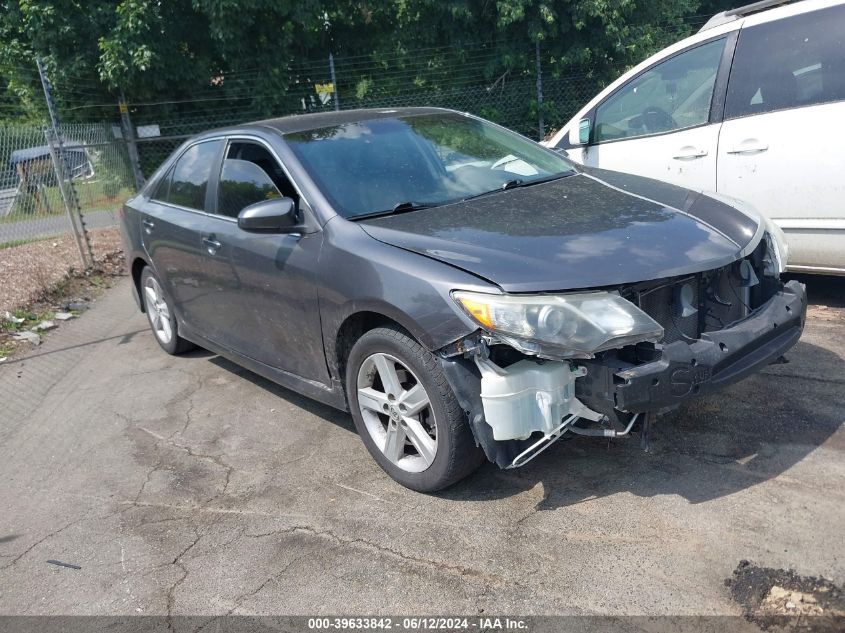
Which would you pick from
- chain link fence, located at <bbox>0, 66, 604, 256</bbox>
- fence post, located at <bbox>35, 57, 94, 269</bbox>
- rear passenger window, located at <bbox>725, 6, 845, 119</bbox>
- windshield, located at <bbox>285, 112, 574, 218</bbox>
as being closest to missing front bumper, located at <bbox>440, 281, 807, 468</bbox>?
windshield, located at <bbox>285, 112, 574, 218</bbox>

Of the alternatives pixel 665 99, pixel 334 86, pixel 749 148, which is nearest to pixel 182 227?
pixel 665 99

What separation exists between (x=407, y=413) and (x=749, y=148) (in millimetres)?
3144

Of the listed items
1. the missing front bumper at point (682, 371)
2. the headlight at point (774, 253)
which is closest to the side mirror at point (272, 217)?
the missing front bumper at point (682, 371)

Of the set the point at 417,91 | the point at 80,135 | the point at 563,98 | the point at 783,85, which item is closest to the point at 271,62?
the point at 417,91

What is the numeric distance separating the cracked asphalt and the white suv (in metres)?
0.84

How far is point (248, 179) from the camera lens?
4.19 metres

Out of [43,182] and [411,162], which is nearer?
[411,162]

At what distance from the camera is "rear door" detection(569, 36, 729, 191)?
511cm

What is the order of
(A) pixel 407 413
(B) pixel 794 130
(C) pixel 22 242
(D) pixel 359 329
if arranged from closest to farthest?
(A) pixel 407 413 < (D) pixel 359 329 < (B) pixel 794 130 < (C) pixel 22 242

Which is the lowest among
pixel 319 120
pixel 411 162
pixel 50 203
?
pixel 50 203

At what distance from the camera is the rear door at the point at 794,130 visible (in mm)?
4512

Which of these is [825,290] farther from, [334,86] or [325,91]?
[325,91]

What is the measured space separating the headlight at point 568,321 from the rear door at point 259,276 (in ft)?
3.69

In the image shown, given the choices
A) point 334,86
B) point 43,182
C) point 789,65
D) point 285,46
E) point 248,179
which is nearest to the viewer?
point 248,179
